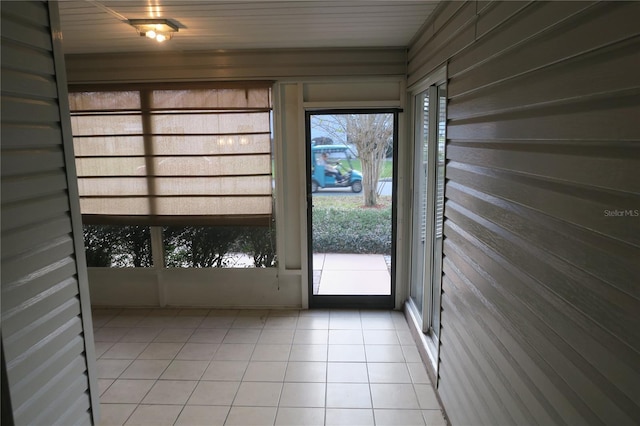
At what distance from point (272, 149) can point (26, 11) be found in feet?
7.39

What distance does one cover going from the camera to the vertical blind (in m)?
3.56

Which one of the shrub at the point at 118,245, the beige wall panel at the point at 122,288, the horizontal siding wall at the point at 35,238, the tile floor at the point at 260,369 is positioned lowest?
the tile floor at the point at 260,369

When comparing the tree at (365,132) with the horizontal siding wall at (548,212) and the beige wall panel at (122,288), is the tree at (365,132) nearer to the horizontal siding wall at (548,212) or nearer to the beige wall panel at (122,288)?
the horizontal siding wall at (548,212)

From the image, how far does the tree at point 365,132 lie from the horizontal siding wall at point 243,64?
384 millimetres

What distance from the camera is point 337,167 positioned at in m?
3.66

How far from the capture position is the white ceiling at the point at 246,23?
238 cm

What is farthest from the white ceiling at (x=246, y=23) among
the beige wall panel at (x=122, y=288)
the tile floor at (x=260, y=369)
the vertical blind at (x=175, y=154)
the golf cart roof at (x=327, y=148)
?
the tile floor at (x=260, y=369)

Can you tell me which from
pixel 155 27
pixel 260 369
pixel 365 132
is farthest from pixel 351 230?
pixel 155 27

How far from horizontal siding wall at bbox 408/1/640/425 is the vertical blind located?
2.08m

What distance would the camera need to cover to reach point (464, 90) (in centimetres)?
190

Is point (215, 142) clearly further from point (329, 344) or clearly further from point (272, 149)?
point (329, 344)

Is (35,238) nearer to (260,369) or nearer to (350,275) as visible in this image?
(260,369)

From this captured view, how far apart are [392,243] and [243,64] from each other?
7.05 ft

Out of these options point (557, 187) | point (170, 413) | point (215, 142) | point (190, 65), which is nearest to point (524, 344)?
point (557, 187)
